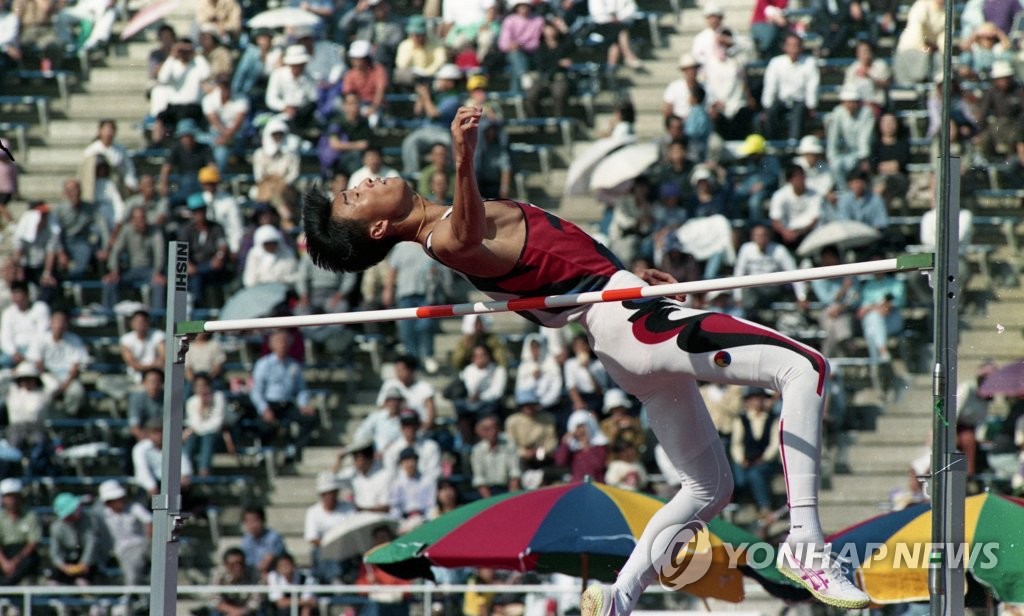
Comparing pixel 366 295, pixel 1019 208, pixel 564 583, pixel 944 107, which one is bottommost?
pixel 564 583

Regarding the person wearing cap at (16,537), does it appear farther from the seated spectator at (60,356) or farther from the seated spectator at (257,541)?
the seated spectator at (257,541)

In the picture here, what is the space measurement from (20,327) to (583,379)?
4549mm

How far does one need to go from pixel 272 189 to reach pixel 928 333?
5352 mm

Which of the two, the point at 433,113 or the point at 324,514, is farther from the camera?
the point at 433,113

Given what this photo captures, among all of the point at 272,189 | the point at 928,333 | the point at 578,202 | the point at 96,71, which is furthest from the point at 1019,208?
the point at 96,71

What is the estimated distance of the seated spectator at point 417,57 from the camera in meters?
14.6

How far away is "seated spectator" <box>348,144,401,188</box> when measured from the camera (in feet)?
44.0

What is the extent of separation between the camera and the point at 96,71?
15773 millimetres

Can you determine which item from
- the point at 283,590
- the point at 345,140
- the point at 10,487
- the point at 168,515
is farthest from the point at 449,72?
the point at 168,515

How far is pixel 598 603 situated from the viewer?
582 cm

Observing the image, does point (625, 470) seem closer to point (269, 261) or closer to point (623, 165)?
point (623, 165)

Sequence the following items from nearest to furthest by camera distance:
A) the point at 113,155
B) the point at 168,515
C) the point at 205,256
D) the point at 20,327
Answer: the point at 168,515, the point at 20,327, the point at 205,256, the point at 113,155

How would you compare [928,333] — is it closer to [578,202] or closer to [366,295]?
[578,202]

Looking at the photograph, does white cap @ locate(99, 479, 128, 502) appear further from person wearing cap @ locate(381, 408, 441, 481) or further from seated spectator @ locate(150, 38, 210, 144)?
seated spectator @ locate(150, 38, 210, 144)
